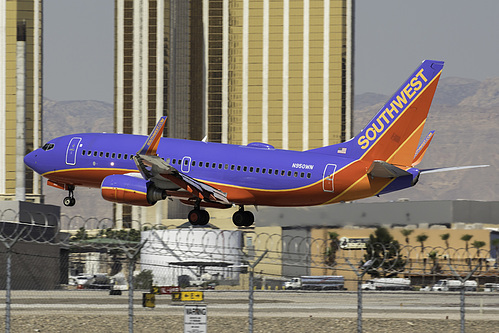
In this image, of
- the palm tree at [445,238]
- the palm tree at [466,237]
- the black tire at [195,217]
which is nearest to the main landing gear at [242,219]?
the black tire at [195,217]

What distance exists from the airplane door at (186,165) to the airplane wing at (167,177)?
0.53m

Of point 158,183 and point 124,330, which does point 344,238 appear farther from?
point 124,330

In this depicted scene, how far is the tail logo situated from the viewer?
60031 mm

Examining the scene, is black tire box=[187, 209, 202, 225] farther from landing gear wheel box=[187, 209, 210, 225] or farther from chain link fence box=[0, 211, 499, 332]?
chain link fence box=[0, 211, 499, 332]

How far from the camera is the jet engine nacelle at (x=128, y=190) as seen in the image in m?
58.6

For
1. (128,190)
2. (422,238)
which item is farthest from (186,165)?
(422,238)

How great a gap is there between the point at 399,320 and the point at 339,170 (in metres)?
11.9

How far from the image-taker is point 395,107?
60.3 metres

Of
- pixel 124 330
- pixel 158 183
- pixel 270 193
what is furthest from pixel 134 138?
pixel 124 330

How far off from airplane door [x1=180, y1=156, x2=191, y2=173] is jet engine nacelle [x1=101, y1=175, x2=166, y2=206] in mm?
2742

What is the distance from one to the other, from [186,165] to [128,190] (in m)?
4.79

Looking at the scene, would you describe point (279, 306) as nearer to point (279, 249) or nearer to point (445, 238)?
point (279, 249)

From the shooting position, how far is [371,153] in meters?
60.0

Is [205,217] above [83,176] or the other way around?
the other way around
